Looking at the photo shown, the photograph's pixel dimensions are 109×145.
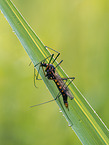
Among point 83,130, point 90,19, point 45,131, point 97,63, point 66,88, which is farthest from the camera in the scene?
point 90,19

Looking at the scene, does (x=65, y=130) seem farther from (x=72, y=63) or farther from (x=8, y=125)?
(x=72, y=63)

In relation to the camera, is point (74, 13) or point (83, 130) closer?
point (83, 130)

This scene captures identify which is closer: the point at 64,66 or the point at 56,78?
the point at 56,78

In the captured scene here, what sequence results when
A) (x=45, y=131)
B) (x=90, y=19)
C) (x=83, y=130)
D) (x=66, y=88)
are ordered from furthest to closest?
(x=90, y=19) → (x=45, y=131) → (x=66, y=88) → (x=83, y=130)

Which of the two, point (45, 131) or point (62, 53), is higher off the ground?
point (62, 53)

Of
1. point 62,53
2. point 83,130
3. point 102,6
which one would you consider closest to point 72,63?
point 62,53

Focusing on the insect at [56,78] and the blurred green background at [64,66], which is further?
the blurred green background at [64,66]

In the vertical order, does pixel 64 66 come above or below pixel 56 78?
above

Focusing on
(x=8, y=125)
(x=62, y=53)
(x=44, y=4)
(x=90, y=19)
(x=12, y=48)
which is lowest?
(x=8, y=125)
